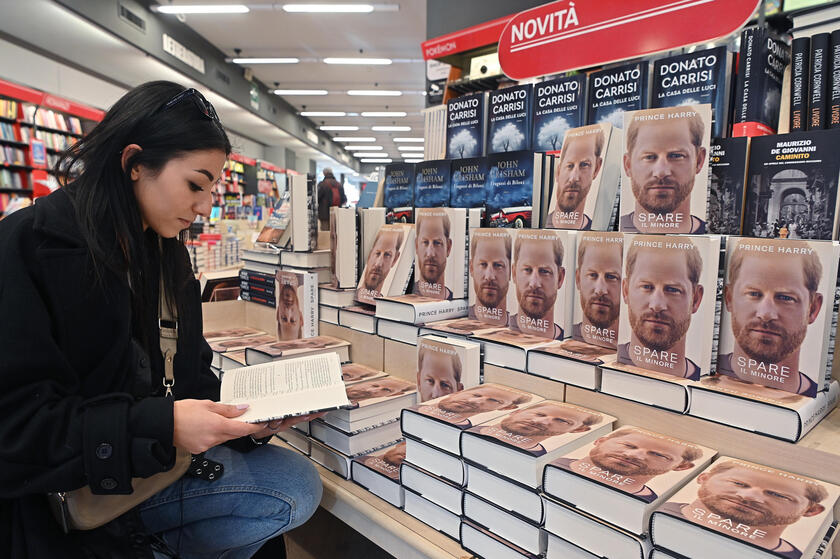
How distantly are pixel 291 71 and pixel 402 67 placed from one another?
99.1 inches

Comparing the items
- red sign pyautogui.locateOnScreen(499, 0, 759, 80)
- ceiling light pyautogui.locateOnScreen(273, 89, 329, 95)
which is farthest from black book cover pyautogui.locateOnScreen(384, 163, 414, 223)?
ceiling light pyautogui.locateOnScreen(273, 89, 329, 95)

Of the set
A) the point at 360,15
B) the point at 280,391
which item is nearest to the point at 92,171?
the point at 280,391

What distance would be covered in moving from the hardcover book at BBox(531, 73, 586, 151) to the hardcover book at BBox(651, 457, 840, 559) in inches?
38.8

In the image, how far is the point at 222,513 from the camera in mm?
1198

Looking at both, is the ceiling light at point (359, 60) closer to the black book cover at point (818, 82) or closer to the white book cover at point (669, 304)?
the black book cover at point (818, 82)

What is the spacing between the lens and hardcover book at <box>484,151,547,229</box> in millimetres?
1519

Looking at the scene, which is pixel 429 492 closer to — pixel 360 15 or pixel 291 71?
pixel 360 15

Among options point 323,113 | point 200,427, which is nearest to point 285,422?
point 200,427

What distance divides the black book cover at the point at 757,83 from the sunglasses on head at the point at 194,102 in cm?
119

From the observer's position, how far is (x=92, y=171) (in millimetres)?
958

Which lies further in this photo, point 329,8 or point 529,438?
point 329,8

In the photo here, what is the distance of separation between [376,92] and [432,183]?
10.6 metres

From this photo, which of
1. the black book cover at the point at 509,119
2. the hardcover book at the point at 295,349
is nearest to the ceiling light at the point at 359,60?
the black book cover at the point at 509,119

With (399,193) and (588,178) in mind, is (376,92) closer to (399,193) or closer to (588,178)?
(399,193)
